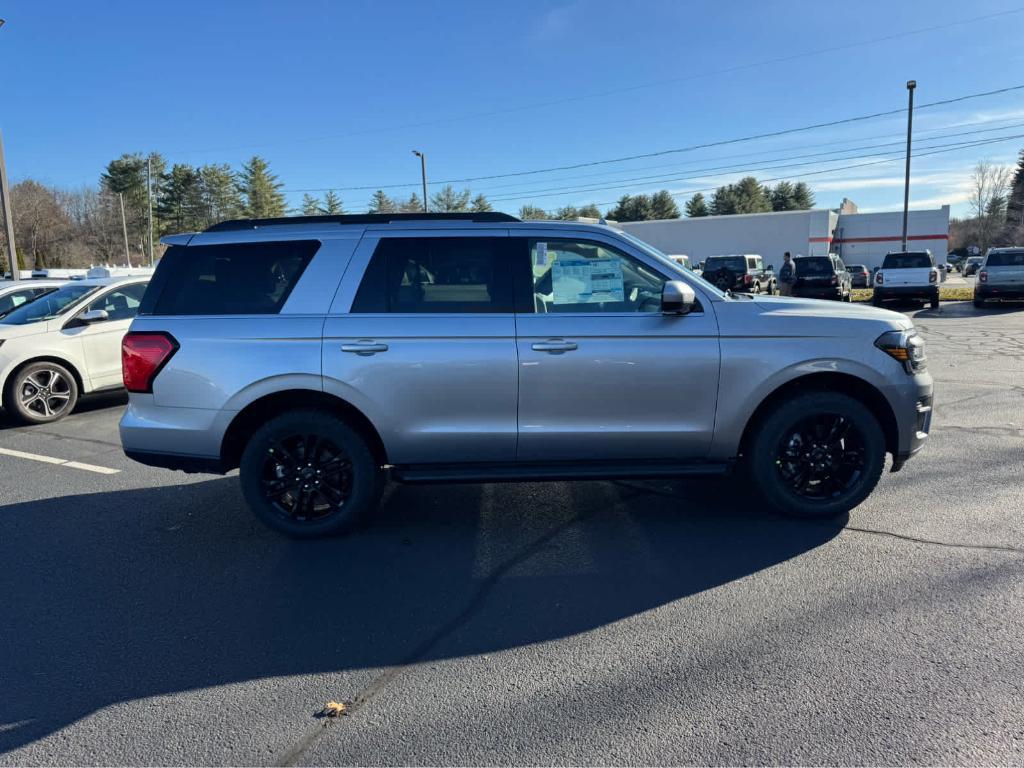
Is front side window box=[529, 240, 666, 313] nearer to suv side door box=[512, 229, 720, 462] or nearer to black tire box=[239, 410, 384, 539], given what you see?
suv side door box=[512, 229, 720, 462]

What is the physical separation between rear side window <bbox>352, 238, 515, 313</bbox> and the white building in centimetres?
4156

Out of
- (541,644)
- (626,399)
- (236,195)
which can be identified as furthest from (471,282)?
(236,195)

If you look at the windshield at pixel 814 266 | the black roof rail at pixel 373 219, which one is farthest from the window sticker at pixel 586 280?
the windshield at pixel 814 266

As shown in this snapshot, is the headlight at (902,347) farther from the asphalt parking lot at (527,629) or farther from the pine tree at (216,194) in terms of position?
the pine tree at (216,194)

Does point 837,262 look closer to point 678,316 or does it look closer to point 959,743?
point 678,316

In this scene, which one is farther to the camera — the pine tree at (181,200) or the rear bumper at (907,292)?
the pine tree at (181,200)

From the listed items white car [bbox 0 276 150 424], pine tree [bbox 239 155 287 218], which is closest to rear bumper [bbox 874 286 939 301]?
white car [bbox 0 276 150 424]

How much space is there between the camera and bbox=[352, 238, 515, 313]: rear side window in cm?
438

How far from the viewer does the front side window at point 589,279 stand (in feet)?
14.5

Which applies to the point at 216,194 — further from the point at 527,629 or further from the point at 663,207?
the point at 527,629

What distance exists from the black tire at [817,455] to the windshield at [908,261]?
18688 millimetres

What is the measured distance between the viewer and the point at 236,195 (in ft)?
273

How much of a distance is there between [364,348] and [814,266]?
72.0ft

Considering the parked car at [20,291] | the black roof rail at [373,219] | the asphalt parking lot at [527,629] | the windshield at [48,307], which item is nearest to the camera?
the asphalt parking lot at [527,629]
